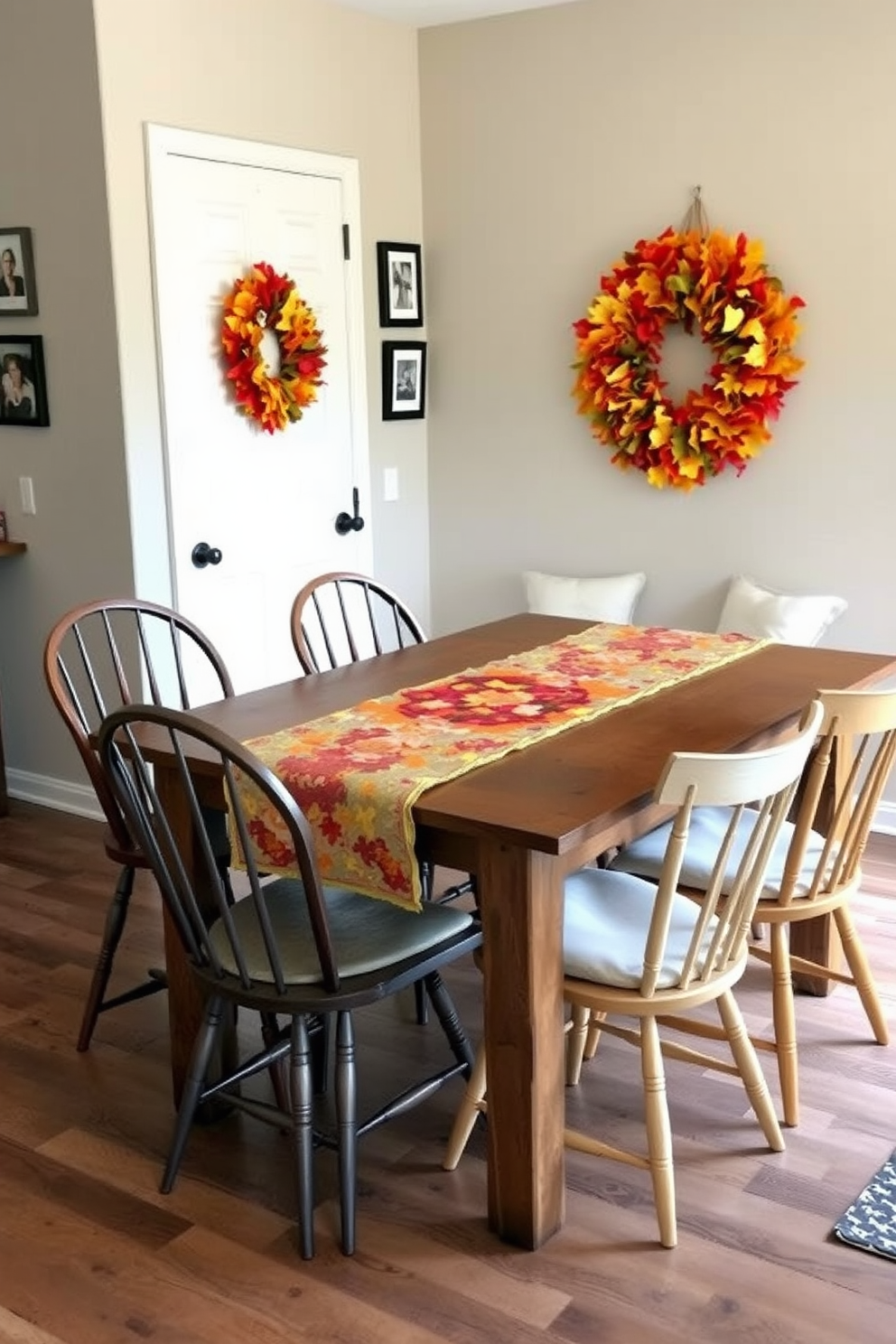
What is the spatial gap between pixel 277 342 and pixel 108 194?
0.73 m

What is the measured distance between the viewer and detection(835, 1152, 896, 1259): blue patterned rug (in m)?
2.22

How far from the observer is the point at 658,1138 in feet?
7.34

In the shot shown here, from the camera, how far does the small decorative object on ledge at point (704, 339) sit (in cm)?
412

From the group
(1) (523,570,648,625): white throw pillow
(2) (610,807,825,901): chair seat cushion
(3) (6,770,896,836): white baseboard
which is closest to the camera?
(2) (610,807,825,901): chair seat cushion

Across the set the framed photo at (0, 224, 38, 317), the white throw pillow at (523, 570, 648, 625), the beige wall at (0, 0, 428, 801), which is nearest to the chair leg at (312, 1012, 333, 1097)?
the beige wall at (0, 0, 428, 801)

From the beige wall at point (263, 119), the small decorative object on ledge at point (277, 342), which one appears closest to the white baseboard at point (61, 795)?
the beige wall at point (263, 119)

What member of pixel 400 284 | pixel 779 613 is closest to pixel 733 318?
pixel 779 613

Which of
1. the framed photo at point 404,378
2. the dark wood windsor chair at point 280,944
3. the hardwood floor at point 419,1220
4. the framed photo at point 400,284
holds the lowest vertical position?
the hardwood floor at point 419,1220

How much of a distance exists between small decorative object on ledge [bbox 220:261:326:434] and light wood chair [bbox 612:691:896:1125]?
2096 mm

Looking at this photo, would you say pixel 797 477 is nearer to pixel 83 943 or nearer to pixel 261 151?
pixel 261 151

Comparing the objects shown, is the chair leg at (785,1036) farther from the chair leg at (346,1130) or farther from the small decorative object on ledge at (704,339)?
the small decorative object on ledge at (704,339)

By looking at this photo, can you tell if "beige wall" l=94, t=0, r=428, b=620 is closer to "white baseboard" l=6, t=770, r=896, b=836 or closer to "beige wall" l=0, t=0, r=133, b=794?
"beige wall" l=0, t=0, r=133, b=794

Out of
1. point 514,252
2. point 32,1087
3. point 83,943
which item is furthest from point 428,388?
point 32,1087

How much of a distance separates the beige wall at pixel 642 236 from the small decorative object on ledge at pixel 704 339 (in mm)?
72
